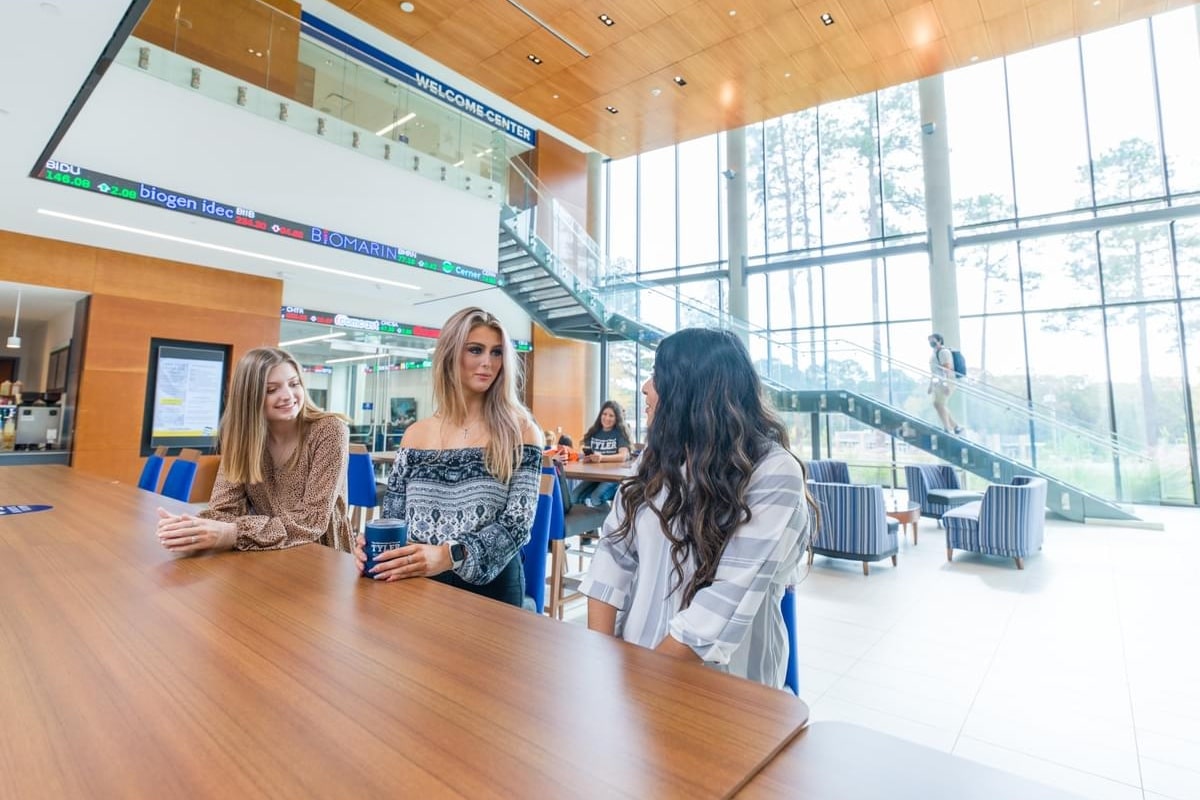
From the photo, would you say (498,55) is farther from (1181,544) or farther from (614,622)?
(1181,544)

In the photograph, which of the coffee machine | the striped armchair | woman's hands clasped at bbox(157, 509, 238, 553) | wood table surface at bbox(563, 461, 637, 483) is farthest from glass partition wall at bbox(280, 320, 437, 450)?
woman's hands clasped at bbox(157, 509, 238, 553)

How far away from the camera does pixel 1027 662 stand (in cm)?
296

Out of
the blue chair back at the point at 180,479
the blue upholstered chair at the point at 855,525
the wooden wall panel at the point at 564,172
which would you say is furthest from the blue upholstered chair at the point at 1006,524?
the wooden wall panel at the point at 564,172

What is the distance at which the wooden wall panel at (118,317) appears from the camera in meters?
5.93

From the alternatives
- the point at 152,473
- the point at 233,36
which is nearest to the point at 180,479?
the point at 152,473

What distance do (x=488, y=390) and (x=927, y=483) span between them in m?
6.92

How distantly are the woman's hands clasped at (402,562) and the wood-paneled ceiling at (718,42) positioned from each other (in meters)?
6.87

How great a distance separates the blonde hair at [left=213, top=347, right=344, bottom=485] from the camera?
1710 millimetres

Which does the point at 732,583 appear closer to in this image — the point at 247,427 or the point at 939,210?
the point at 247,427

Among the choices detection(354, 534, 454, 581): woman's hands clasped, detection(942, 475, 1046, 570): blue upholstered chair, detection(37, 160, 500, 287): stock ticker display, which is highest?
detection(37, 160, 500, 287): stock ticker display

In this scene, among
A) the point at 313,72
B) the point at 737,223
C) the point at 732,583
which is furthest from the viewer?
the point at 737,223

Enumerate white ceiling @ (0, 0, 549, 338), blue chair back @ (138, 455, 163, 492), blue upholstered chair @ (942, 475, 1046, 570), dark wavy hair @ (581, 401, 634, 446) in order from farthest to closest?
dark wavy hair @ (581, 401, 634, 446)
blue upholstered chair @ (942, 475, 1046, 570)
blue chair back @ (138, 455, 163, 492)
white ceiling @ (0, 0, 549, 338)

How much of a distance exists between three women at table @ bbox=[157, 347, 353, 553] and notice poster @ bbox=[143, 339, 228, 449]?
584 cm

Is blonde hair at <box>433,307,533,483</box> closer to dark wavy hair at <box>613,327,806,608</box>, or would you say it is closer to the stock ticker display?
dark wavy hair at <box>613,327,806,608</box>
